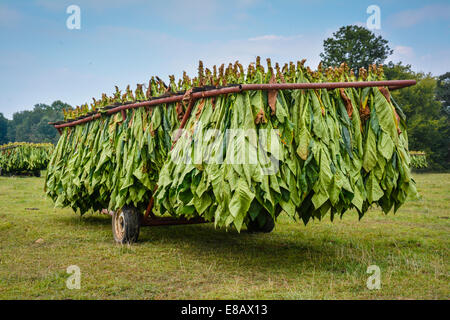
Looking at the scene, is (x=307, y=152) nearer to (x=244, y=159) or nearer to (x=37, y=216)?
(x=244, y=159)

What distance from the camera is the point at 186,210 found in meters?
4.85

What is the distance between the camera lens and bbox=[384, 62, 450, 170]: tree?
145 ft

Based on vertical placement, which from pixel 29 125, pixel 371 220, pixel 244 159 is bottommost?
pixel 371 220

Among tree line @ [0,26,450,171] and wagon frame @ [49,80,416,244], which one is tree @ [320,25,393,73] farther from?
wagon frame @ [49,80,416,244]

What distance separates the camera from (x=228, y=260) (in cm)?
563

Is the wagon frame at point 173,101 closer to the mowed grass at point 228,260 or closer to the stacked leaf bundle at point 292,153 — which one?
the stacked leaf bundle at point 292,153

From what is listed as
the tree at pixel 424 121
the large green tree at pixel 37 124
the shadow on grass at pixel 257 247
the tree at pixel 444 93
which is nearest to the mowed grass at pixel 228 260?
the shadow on grass at pixel 257 247

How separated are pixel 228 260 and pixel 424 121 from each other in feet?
153

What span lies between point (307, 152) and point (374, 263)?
6.92 feet

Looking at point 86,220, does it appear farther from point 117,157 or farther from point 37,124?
point 37,124

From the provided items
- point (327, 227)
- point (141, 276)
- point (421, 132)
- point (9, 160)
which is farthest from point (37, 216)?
point (421, 132)

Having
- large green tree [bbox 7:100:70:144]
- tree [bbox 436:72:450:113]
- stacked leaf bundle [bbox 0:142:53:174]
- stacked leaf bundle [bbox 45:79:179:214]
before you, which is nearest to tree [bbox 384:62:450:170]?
tree [bbox 436:72:450:113]

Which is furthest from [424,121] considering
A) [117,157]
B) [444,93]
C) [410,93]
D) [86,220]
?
[117,157]

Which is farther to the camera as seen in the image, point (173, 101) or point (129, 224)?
point (129, 224)
